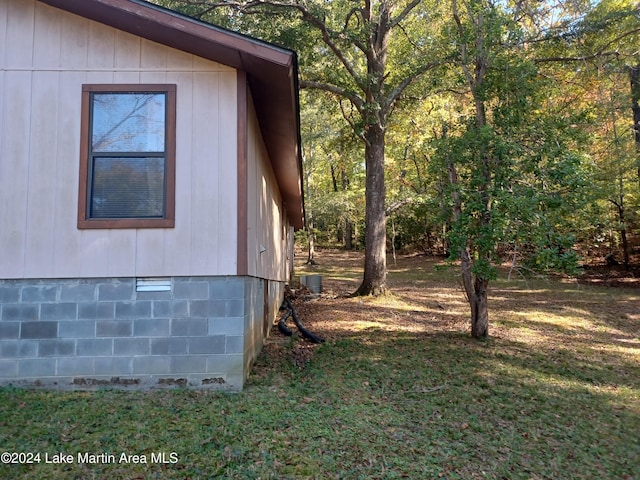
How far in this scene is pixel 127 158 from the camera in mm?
4652

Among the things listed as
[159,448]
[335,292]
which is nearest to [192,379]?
[159,448]

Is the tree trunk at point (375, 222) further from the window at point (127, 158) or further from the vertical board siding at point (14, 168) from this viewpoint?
the vertical board siding at point (14, 168)

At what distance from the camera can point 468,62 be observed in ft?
24.5

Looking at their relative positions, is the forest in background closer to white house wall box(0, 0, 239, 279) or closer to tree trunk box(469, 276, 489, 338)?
tree trunk box(469, 276, 489, 338)

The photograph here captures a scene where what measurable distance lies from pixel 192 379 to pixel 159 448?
4.16 ft

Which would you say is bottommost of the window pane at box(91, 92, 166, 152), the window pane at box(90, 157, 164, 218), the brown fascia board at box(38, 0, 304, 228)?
the window pane at box(90, 157, 164, 218)

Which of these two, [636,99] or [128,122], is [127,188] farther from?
[636,99]

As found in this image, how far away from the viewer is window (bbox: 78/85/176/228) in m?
4.59

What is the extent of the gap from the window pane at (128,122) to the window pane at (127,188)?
0.15 metres

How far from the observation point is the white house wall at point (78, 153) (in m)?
4.55

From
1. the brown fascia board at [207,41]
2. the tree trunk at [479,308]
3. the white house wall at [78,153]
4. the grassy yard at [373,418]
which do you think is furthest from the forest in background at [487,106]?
the white house wall at [78,153]

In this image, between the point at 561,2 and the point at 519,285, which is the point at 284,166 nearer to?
the point at 561,2

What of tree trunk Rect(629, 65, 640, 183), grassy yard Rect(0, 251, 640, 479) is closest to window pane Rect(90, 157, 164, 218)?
grassy yard Rect(0, 251, 640, 479)

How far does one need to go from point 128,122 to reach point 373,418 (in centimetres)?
387
